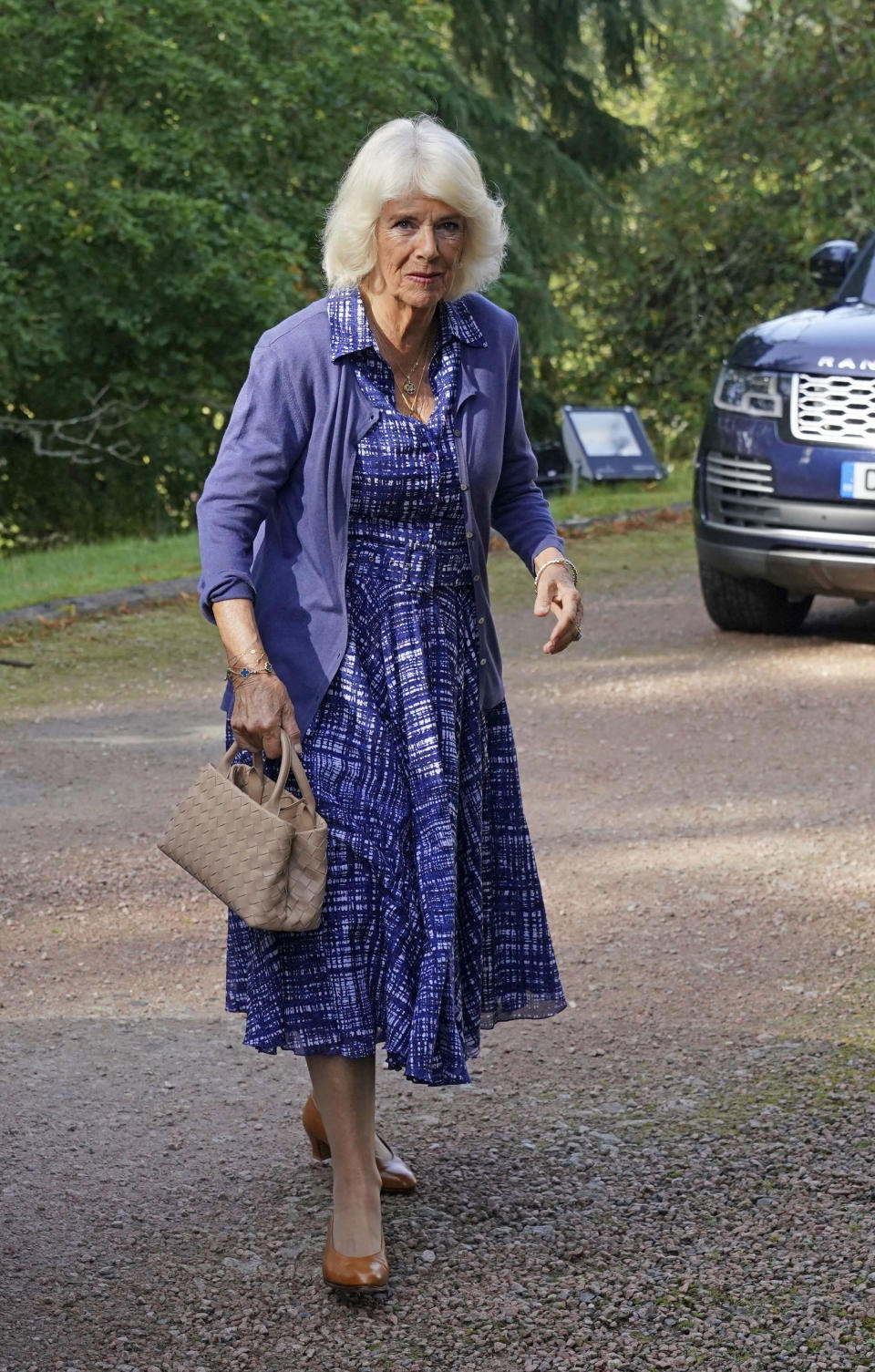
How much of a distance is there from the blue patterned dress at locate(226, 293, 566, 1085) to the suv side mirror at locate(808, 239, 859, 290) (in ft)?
21.9


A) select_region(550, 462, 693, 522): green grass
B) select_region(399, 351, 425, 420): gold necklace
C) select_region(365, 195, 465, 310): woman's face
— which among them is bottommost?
select_region(550, 462, 693, 522): green grass

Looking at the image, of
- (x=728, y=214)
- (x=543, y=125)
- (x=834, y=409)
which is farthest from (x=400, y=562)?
(x=543, y=125)

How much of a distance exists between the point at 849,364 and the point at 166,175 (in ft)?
27.2

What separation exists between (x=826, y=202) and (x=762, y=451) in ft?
46.9

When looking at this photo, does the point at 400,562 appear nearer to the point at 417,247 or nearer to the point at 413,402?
the point at 413,402

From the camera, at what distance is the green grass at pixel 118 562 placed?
11.0m

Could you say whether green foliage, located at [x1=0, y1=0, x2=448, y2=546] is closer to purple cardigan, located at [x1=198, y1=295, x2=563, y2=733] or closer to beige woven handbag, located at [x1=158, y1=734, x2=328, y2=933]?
purple cardigan, located at [x1=198, y1=295, x2=563, y2=733]

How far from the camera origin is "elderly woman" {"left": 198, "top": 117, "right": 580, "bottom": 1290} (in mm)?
3229

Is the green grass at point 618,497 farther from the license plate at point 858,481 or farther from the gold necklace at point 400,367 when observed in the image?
the gold necklace at point 400,367

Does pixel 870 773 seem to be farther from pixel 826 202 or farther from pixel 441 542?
pixel 826 202

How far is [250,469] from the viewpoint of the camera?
326 centimetres

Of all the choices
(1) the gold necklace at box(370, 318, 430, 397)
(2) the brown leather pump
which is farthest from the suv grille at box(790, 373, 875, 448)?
(2) the brown leather pump

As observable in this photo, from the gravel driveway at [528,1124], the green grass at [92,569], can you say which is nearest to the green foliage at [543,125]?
the green grass at [92,569]

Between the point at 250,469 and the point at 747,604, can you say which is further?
the point at 747,604
